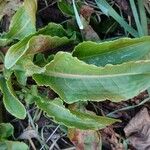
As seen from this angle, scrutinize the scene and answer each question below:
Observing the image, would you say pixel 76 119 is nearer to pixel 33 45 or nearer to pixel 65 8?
pixel 33 45

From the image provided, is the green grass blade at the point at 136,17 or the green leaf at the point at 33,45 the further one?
the green grass blade at the point at 136,17

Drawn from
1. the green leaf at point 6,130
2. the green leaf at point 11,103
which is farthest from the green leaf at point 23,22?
the green leaf at point 6,130

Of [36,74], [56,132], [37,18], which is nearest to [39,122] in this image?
[56,132]

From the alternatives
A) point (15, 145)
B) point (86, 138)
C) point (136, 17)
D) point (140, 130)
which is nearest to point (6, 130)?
point (15, 145)

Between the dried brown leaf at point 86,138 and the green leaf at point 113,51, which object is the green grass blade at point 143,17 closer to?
the green leaf at point 113,51

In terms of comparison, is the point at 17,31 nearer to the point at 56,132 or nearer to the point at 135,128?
the point at 56,132
